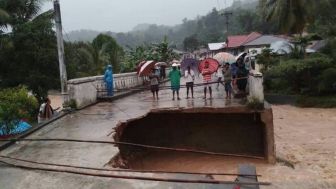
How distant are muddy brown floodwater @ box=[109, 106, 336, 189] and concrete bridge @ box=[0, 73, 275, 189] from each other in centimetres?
11

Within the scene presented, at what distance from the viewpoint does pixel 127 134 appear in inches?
564

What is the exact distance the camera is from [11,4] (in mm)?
25328

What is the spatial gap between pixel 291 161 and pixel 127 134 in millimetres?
5917

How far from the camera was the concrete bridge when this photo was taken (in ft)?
24.2

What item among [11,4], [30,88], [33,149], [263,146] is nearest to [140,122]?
[263,146]

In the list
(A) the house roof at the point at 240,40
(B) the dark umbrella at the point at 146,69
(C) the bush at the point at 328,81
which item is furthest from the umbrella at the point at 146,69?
(A) the house roof at the point at 240,40

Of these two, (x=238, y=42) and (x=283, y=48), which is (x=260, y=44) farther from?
(x=283, y=48)

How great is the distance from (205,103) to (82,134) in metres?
4.84

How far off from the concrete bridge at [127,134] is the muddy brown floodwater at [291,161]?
11 cm

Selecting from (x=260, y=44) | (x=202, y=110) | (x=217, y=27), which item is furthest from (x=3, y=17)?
(x=217, y=27)

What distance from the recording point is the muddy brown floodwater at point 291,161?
12062 millimetres

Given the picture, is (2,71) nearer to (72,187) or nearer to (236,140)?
(236,140)

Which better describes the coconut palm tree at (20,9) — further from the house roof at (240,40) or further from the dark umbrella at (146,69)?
the house roof at (240,40)

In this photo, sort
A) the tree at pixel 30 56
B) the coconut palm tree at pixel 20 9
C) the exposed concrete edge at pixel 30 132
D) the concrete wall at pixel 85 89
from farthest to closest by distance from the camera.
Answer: the coconut palm tree at pixel 20 9 → the tree at pixel 30 56 → the concrete wall at pixel 85 89 → the exposed concrete edge at pixel 30 132
